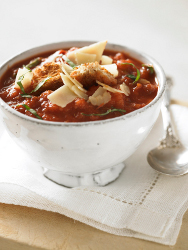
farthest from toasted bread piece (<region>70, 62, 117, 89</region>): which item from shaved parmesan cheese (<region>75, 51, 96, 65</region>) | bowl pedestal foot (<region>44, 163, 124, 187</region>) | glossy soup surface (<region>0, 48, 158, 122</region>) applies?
bowl pedestal foot (<region>44, 163, 124, 187</region>)

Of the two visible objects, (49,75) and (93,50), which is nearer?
(49,75)

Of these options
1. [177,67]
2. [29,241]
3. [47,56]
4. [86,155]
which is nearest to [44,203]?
[29,241]

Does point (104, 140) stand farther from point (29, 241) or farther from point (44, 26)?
point (44, 26)

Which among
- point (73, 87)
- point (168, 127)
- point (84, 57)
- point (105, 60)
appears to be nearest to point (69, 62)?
point (84, 57)

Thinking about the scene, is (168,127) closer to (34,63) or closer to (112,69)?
(112,69)

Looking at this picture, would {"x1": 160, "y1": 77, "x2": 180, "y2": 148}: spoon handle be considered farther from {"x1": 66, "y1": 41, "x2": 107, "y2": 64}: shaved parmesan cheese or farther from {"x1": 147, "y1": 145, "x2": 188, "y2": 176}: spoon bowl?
{"x1": 66, "y1": 41, "x2": 107, "y2": 64}: shaved parmesan cheese

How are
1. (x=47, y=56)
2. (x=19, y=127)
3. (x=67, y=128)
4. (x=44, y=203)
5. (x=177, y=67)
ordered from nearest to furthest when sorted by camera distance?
1. (x=67, y=128)
2. (x=19, y=127)
3. (x=44, y=203)
4. (x=47, y=56)
5. (x=177, y=67)
